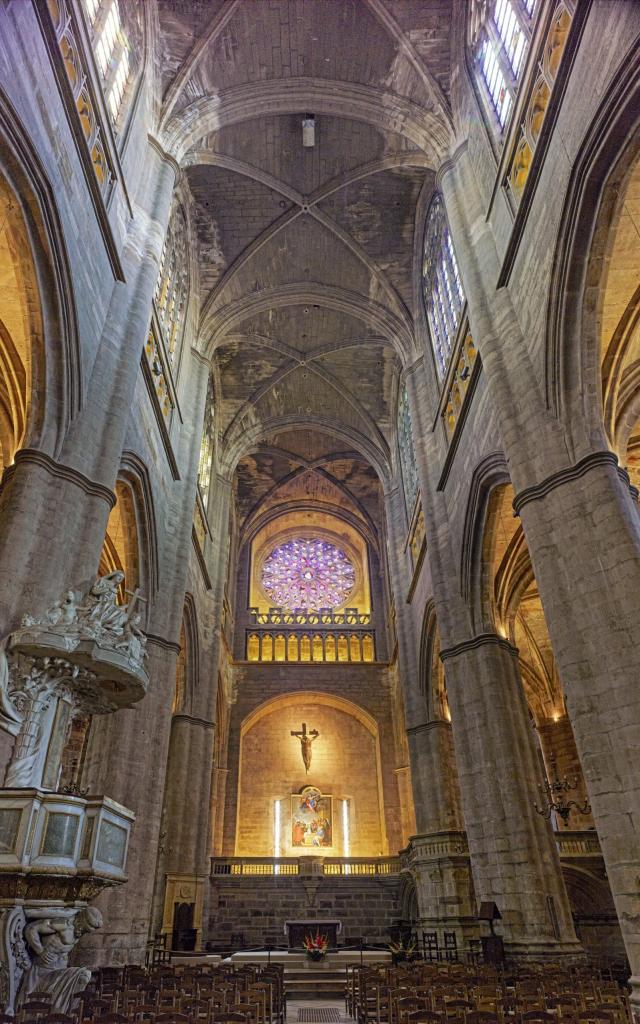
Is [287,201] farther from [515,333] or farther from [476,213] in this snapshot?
[515,333]

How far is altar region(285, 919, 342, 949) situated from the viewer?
14.3m

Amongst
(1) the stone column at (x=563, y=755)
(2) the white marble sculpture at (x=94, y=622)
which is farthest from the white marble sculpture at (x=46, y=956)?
(1) the stone column at (x=563, y=755)

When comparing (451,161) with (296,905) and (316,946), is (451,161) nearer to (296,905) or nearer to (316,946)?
(316,946)

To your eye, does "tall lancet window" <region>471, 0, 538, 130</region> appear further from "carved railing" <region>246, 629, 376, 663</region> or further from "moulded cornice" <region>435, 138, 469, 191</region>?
"carved railing" <region>246, 629, 376, 663</region>

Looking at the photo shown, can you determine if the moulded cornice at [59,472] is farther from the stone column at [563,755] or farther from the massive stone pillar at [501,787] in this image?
the stone column at [563,755]

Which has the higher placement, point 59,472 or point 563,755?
point 563,755

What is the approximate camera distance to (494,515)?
40.0 feet

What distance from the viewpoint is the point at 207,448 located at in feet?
66.3

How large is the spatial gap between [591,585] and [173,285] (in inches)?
487

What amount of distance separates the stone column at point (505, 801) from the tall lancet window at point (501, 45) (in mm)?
9426

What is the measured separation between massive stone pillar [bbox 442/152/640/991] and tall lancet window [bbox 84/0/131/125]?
8.35 m

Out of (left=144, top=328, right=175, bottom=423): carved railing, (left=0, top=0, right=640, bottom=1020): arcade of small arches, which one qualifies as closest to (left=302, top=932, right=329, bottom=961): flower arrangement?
(left=0, top=0, right=640, bottom=1020): arcade of small arches

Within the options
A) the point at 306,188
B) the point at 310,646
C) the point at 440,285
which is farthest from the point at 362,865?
the point at 306,188

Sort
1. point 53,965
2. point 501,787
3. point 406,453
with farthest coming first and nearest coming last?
1. point 406,453
2. point 501,787
3. point 53,965
